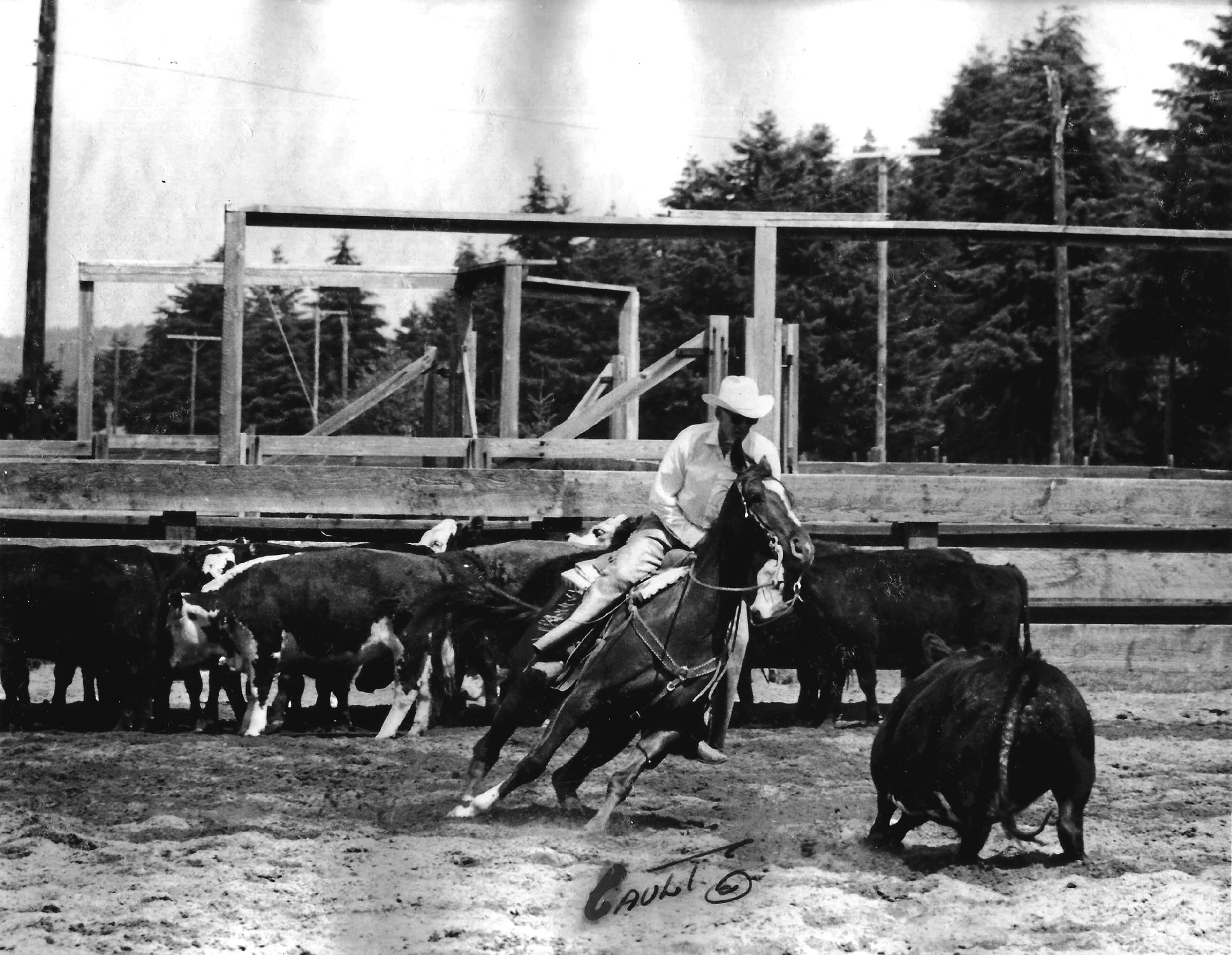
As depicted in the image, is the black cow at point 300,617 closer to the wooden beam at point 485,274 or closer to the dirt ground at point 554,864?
the dirt ground at point 554,864

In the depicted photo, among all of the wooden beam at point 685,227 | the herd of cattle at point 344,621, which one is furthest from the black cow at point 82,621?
the wooden beam at point 685,227

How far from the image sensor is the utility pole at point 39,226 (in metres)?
18.8

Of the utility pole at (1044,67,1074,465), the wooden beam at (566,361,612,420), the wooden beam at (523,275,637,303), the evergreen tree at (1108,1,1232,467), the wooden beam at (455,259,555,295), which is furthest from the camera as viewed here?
the utility pole at (1044,67,1074,465)

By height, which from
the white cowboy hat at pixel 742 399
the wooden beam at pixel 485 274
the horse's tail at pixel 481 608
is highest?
the wooden beam at pixel 485 274

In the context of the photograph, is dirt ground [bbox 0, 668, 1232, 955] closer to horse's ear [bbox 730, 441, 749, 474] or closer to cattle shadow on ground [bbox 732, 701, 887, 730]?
cattle shadow on ground [bbox 732, 701, 887, 730]

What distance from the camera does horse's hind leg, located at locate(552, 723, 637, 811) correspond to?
24.6 feet

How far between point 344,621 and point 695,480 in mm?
3854

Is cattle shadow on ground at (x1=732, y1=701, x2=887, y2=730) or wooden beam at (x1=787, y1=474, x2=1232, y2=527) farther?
wooden beam at (x1=787, y1=474, x2=1232, y2=527)

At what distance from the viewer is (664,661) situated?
7234mm

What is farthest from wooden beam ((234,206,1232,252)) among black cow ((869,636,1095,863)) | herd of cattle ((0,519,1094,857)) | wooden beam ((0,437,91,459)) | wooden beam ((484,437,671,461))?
wooden beam ((0,437,91,459))

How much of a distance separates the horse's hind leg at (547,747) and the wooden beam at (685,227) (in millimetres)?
4231

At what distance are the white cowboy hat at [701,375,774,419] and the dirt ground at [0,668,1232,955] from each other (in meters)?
1.96

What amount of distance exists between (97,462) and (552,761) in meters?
4.15

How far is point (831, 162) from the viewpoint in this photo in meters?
45.5
